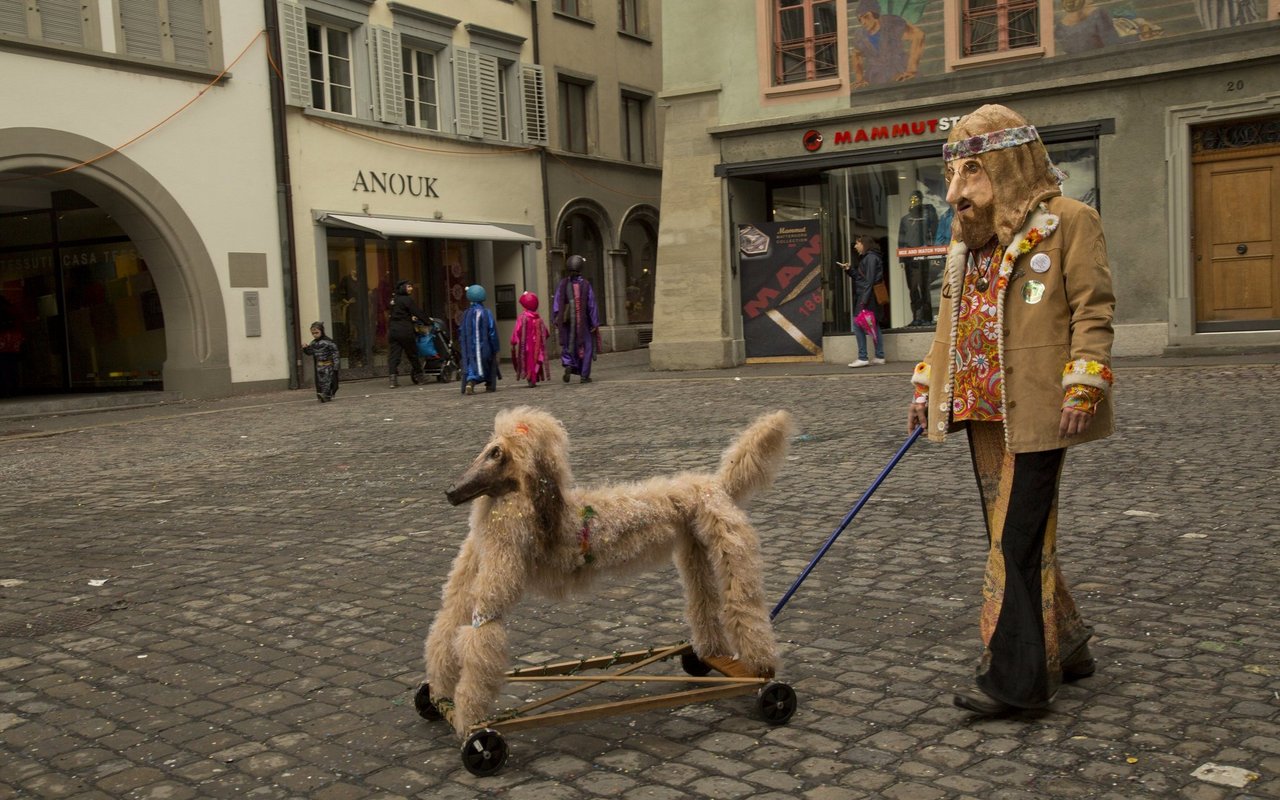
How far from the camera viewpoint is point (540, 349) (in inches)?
783

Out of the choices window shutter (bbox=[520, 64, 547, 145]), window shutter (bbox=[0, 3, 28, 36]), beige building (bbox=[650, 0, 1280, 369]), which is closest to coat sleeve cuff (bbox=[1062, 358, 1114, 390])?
beige building (bbox=[650, 0, 1280, 369])

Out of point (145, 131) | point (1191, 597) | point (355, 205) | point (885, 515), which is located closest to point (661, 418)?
point (885, 515)

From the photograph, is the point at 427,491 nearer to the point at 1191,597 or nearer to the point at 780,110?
the point at 1191,597

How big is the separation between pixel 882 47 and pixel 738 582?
673 inches

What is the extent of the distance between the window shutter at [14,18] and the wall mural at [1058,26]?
12469 millimetres

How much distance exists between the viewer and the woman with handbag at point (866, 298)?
19.6 m

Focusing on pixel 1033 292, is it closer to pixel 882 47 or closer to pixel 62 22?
pixel 882 47

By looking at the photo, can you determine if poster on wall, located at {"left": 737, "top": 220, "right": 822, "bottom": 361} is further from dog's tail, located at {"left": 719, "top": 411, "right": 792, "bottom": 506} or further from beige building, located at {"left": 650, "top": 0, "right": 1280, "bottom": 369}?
dog's tail, located at {"left": 719, "top": 411, "right": 792, "bottom": 506}

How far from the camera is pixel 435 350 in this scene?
2252 cm

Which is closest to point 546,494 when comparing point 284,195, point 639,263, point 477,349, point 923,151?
point 477,349

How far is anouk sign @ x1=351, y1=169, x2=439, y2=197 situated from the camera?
2464cm

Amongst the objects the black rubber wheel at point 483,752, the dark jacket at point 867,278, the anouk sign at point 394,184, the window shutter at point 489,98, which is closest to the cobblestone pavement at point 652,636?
the black rubber wheel at point 483,752

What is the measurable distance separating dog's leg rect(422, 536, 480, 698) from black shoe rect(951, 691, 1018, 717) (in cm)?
160

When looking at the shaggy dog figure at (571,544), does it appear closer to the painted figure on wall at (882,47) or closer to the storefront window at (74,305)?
the painted figure on wall at (882,47)
